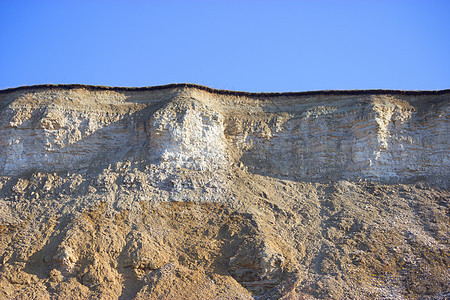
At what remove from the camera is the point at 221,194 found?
1895 centimetres

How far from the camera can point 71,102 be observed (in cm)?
2211

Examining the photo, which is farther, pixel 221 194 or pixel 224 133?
pixel 224 133

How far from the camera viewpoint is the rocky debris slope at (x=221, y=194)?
15492 mm

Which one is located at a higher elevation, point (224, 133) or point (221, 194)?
point (224, 133)

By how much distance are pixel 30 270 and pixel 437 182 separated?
1739cm

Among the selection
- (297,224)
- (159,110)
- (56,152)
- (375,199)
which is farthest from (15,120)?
(375,199)

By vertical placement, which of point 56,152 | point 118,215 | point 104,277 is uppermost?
point 56,152

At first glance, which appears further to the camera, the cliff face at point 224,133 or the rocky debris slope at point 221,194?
the cliff face at point 224,133

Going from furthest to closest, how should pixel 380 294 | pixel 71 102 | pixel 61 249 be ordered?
pixel 71 102, pixel 61 249, pixel 380 294

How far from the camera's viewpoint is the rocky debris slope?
15492 mm

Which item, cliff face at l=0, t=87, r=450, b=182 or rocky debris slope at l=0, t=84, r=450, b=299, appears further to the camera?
cliff face at l=0, t=87, r=450, b=182

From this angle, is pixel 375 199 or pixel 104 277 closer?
pixel 104 277

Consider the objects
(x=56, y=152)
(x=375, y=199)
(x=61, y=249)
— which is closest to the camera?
(x=61, y=249)

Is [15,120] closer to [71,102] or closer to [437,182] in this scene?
[71,102]
